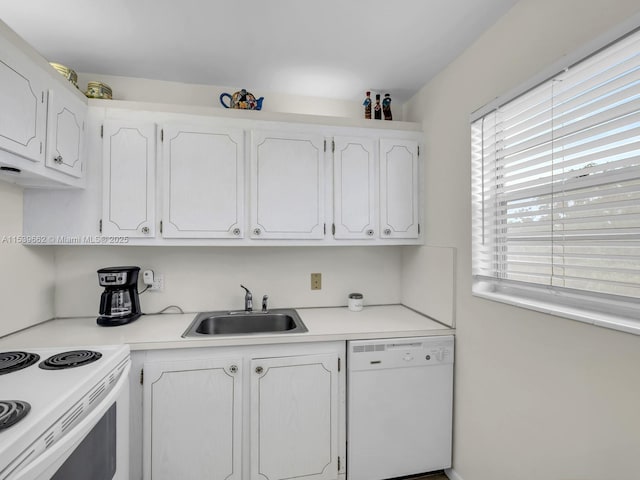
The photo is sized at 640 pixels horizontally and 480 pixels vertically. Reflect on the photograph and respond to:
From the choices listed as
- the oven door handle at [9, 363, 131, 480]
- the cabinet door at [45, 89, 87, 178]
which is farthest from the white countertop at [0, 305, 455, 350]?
the cabinet door at [45, 89, 87, 178]

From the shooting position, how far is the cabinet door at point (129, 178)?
69.7 inches

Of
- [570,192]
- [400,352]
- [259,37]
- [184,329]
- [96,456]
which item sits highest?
[259,37]

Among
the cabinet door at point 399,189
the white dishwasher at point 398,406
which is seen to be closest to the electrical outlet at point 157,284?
the white dishwasher at point 398,406

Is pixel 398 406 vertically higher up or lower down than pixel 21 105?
lower down

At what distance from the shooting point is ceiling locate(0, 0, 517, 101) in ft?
4.68

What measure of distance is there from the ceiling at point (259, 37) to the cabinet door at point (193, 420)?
1.67m

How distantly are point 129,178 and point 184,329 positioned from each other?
913mm

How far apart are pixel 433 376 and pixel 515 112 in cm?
142

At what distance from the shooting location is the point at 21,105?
4.22 feet

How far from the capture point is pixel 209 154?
186 centimetres

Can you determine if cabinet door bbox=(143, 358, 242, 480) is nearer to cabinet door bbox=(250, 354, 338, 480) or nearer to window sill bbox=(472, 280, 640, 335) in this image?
cabinet door bbox=(250, 354, 338, 480)

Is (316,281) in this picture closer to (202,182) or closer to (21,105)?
(202,182)

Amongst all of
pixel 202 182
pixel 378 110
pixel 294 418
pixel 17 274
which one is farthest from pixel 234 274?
pixel 378 110

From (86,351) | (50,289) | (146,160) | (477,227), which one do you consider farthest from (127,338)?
(477,227)
